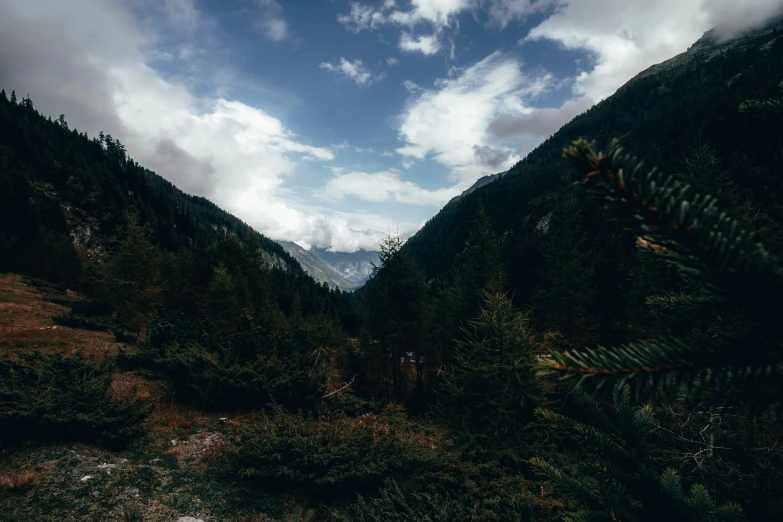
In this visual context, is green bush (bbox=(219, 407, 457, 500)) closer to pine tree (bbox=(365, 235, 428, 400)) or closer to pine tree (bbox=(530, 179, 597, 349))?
pine tree (bbox=(365, 235, 428, 400))

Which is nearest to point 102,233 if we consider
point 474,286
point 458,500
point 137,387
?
point 137,387

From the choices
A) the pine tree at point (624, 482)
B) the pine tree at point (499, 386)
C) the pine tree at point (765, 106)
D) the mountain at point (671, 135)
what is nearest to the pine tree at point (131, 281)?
the mountain at point (671, 135)

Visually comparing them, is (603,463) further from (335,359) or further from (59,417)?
(335,359)

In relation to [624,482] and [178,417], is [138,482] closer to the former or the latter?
[178,417]

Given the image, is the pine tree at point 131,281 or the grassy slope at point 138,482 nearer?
the grassy slope at point 138,482

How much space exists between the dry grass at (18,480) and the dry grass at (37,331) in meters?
9.41

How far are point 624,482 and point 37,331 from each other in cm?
2388

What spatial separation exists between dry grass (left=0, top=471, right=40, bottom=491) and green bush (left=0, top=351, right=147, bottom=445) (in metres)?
1.34

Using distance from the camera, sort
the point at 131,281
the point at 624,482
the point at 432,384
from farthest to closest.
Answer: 1. the point at 131,281
2. the point at 432,384
3. the point at 624,482

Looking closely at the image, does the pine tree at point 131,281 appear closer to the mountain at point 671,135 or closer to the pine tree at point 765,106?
the mountain at point 671,135

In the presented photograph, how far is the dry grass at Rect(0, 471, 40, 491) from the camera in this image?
660 cm

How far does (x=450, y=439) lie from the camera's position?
1027 cm

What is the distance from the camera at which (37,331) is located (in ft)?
55.3

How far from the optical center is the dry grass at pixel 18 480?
660cm
